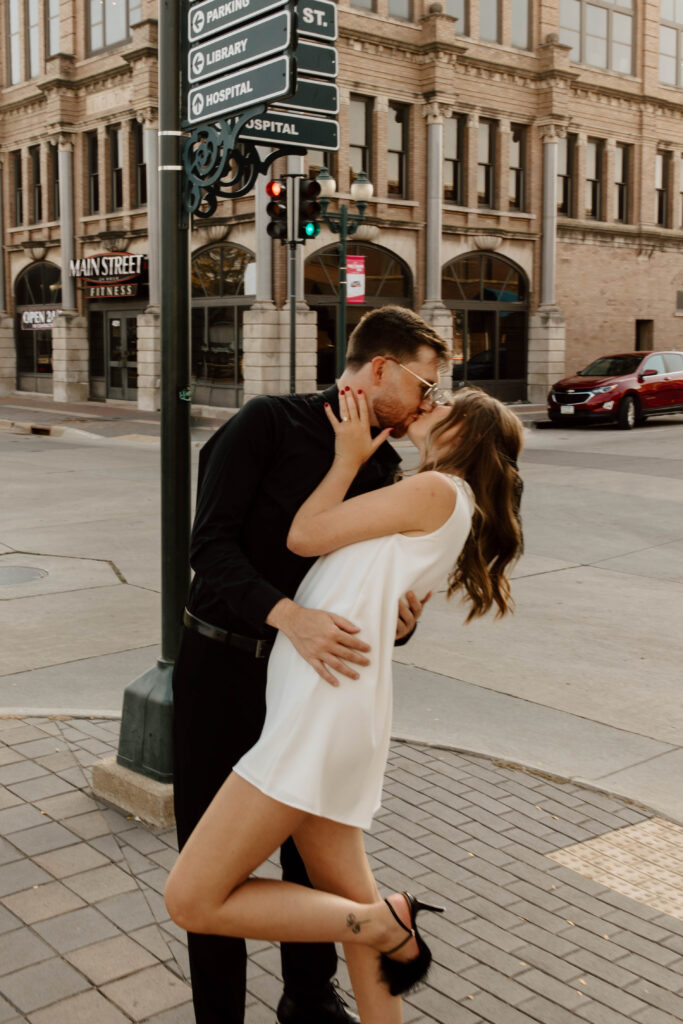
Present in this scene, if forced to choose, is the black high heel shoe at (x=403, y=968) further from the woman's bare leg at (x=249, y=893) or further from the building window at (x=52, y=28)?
the building window at (x=52, y=28)

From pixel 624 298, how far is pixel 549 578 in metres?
26.9

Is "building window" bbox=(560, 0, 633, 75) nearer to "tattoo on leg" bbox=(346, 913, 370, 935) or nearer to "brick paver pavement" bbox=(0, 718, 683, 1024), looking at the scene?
"brick paver pavement" bbox=(0, 718, 683, 1024)

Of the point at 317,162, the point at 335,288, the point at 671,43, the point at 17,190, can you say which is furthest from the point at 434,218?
the point at 17,190

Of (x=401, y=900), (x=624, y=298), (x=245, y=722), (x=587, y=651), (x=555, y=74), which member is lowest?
(x=587, y=651)

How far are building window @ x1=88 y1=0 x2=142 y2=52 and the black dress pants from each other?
29.0 m

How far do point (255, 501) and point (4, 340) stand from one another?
34514 millimetres

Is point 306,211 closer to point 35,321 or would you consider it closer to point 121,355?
point 121,355

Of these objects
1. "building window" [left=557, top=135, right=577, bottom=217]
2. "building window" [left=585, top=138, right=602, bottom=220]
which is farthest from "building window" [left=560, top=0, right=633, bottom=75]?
"building window" [left=557, top=135, right=577, bottom=217]

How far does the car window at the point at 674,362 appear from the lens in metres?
25.3

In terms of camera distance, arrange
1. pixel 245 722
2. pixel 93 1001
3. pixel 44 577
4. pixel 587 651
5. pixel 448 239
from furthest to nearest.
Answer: pixel 448 239 → pixel 44 577 → pixel 587 651 → pixel 93 1001 → pixel 245 722

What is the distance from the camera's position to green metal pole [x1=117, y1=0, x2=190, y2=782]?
4.14 meters

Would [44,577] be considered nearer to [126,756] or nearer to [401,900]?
[126,756]

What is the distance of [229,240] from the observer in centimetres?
2686

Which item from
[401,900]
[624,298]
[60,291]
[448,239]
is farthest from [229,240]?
[401,900]
